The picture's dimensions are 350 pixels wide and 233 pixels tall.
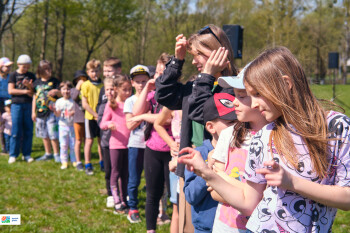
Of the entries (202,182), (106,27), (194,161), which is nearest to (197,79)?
(202,182)

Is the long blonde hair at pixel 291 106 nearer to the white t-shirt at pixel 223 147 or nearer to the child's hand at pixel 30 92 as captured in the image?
the white t-shirt at pixel 223 147

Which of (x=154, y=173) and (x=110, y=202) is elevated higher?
(x=154, y=173)

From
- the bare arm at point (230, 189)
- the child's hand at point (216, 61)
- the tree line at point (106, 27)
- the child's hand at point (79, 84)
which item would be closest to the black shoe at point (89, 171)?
the child's hand at point (79, 84)

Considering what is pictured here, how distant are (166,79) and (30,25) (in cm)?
2740

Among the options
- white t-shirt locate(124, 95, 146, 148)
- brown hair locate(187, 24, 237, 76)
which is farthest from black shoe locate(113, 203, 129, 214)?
brown hair locate(187, 24, 237, 76)

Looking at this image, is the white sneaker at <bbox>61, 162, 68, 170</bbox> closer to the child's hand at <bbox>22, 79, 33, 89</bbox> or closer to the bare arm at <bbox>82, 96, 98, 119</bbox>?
the bare arm at <bbox>82, 96, 98, 119</bbox>

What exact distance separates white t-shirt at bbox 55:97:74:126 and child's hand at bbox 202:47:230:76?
18.1 ft

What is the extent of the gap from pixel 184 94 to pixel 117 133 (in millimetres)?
2408

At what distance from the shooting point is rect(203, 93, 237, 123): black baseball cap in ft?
7.47

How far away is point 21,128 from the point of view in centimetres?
805

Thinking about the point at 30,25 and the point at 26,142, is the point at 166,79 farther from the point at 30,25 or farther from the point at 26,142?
the point at 30,25

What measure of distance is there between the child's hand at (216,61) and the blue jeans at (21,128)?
21.5ft

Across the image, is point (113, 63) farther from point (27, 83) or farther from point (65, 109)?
point (27, 83)

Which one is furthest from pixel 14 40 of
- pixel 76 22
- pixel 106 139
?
pixel 106 139
